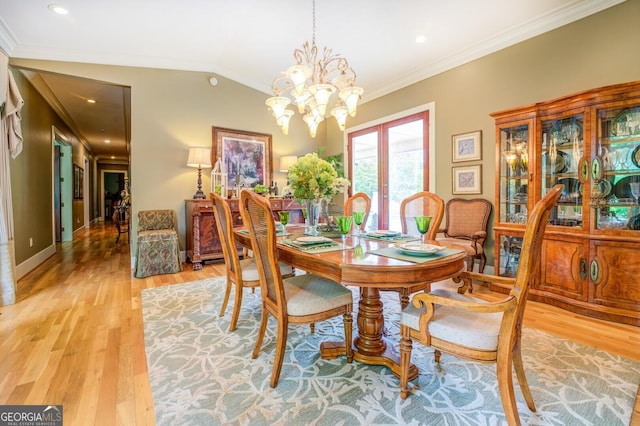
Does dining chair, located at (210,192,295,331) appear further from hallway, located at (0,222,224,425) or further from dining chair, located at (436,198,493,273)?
dining chair, located at (436,198,493,273)

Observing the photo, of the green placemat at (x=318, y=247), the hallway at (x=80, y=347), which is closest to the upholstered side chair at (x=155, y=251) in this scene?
the hallway at (x=80, y=347)

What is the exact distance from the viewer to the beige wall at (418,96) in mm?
2746

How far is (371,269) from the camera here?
1.35 meters

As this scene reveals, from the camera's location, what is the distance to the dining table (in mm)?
1355

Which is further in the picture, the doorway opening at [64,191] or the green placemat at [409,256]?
the doorway opening at [64,191]

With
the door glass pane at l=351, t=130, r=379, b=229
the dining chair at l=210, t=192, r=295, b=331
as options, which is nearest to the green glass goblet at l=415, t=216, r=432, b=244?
the dining chair at l=210, t=192, r=295, b=331

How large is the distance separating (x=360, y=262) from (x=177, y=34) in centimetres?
387

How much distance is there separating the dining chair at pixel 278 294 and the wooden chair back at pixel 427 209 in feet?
3.22

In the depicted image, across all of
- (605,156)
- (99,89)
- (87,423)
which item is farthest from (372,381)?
(99,89)

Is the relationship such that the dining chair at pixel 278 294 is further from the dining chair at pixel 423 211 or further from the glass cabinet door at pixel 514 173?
the glass cabinet door at pixel 514 173

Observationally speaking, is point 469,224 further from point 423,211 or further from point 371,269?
point 371,269

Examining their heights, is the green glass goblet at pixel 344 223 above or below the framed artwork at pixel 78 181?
below

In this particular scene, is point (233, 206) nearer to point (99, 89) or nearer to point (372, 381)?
point (99, 89)

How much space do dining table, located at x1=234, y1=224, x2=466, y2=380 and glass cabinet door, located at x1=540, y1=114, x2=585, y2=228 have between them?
5.88ft
